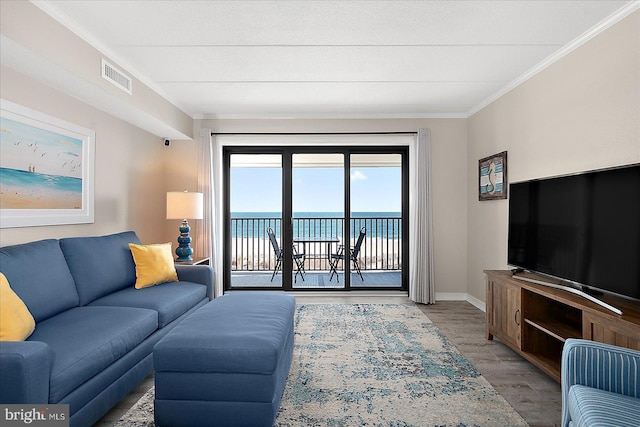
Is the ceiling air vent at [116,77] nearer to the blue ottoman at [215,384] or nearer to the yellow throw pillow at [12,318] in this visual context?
the yellow throw pillow at [12,318]

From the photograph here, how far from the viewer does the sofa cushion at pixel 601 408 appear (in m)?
1.32

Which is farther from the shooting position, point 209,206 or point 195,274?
point 209,206

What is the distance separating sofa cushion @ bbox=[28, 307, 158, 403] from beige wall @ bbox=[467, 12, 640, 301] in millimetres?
3405

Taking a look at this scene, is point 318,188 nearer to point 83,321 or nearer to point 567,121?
point 567,121

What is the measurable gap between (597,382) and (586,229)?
111 centimetres

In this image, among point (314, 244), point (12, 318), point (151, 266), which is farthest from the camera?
point (314, 244)

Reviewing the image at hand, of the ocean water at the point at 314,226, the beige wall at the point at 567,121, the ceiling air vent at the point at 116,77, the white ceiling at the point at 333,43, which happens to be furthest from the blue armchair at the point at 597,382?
the ocean water at the point at 314,226

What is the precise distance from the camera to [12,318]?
1.83 m

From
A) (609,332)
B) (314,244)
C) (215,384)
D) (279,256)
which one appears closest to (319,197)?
(279,256)

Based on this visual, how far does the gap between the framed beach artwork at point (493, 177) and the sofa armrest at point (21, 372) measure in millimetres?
4028

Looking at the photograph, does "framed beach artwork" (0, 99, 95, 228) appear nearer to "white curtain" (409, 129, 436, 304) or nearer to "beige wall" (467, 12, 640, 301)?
"white curtain" (409, 129, 436, 304)

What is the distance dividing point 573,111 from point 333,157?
313 cm

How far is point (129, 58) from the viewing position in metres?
3.14

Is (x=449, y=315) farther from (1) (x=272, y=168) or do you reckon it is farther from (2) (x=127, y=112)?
(2) (x=127, y=112)
